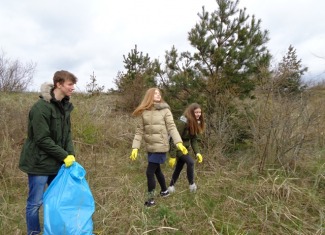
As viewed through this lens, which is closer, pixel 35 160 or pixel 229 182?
pixel 35 160

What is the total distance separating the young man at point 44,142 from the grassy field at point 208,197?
0.64 meters

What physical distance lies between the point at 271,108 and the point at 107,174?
2818mm

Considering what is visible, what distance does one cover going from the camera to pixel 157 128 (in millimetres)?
3326

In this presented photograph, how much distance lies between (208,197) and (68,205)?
1.86 meters

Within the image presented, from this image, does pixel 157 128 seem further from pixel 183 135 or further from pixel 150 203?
pixel 150 203

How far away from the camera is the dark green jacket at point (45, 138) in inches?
88.5

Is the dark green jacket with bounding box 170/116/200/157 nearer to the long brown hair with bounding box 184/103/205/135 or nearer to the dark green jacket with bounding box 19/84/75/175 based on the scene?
the long brown hair with bounding box 184/103/205/135

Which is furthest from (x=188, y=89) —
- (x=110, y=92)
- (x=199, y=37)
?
(x=110, y=92)

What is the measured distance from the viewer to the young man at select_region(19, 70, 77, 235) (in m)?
2.26

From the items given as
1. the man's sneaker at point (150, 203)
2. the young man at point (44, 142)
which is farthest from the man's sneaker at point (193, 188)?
the young man at point (44, 142)

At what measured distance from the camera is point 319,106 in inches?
165

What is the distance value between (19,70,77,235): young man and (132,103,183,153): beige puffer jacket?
1.13 metres

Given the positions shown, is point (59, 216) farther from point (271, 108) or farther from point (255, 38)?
point (255, 38)

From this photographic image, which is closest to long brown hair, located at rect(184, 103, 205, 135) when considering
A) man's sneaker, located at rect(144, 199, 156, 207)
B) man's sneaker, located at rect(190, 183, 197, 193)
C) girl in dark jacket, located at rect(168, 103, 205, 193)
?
girl in dark jacket, located at rect(168, 103, 205, 193)
